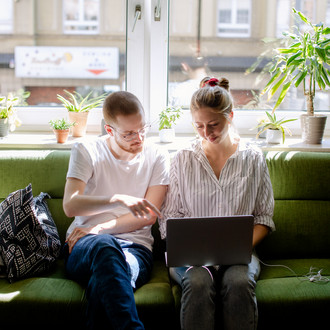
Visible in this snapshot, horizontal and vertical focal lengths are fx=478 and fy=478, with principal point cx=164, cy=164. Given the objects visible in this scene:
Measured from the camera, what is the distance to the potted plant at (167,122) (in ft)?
8.61

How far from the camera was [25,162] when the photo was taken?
234 centimetres

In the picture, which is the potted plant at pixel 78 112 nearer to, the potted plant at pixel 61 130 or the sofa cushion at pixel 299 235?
the potted plant at pixel 61 130

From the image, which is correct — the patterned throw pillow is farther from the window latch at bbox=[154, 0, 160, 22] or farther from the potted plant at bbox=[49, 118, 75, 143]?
the window latch at bbox=[154, 0, 160, 22]

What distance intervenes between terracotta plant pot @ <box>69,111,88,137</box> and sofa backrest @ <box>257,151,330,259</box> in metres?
1.03

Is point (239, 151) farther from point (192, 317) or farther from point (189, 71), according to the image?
point (189, 71)

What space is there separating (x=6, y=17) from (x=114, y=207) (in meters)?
1.57

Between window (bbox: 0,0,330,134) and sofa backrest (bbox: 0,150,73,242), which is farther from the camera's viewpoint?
window (bbox: 0,0,330,134)

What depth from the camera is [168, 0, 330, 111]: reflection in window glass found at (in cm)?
280

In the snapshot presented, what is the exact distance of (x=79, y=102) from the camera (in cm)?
289

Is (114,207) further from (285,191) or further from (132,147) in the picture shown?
(285,191)

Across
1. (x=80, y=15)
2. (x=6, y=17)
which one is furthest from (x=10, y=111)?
(x=80, y=15)

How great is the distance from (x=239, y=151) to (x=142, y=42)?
3.57 ft

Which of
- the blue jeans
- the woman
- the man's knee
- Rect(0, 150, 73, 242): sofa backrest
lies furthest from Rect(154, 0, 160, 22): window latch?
the man's knee

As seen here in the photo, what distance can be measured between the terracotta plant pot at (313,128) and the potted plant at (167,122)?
690mm
